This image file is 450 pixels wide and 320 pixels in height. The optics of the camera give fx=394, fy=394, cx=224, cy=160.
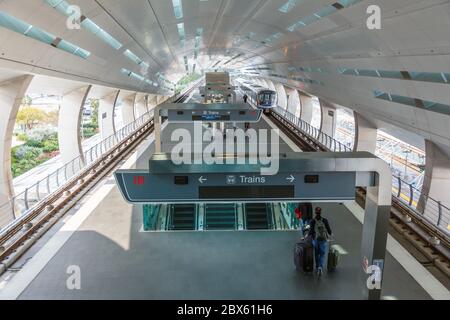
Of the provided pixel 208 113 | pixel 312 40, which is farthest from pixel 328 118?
pixel 208 113

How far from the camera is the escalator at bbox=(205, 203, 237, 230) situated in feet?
31.1

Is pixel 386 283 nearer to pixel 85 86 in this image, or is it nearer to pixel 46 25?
pixel 46 25

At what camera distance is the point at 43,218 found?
9.52 meters

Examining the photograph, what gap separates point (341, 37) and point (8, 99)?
1038 centimetres

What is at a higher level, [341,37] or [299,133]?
[341,37]

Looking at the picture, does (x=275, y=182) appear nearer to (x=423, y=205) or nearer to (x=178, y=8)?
(x=423, y=205)

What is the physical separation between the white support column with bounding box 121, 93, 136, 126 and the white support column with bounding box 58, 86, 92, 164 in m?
16.0

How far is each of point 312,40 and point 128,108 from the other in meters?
26.6

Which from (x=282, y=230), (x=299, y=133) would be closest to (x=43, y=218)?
(x=282, y=230)

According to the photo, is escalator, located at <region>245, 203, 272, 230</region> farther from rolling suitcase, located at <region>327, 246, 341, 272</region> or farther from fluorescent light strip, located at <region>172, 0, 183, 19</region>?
fluorescent light strip, located at <region>172, 0, 183, 19</region>

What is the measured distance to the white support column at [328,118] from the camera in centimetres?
3034

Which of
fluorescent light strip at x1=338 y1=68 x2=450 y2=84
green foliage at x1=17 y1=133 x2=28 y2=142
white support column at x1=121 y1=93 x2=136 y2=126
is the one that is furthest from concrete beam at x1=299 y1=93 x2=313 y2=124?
green foliage at x1=17 y1=133 x2=28 y2=142

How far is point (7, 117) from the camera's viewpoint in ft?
41.4

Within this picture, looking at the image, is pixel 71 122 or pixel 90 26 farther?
pixel 71 122
